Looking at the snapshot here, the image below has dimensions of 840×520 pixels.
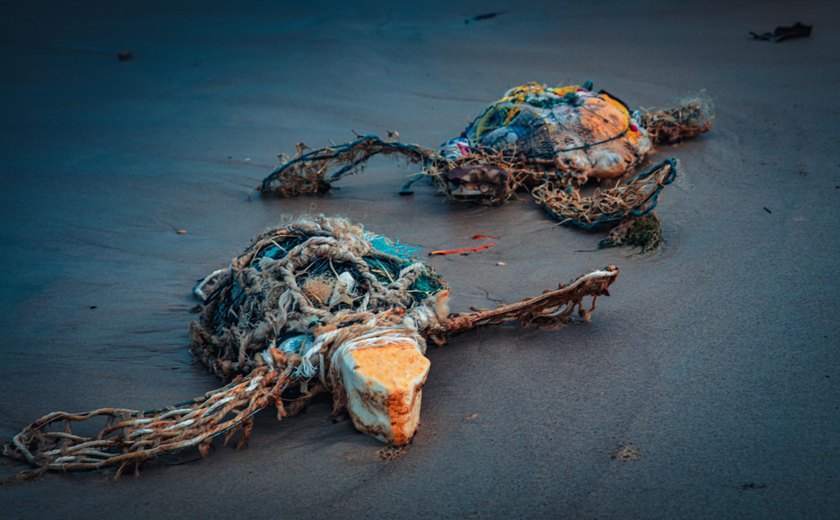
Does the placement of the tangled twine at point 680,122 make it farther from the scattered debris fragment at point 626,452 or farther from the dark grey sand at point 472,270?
the scattered debris fragment at point 626,452

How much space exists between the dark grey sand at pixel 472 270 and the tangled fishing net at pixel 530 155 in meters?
0.17

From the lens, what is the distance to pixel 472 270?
377cm

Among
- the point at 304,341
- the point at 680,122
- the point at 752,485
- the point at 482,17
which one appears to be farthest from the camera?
the point at 482,17

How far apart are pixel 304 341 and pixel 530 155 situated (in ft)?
8.26

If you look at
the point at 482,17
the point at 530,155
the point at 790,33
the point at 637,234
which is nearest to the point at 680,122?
the point at 530,155

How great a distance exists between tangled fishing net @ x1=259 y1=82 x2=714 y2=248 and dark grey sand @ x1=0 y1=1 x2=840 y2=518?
17 cm

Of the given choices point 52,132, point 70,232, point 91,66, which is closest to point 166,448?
point 70,232

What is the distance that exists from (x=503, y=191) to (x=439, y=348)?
1.83m

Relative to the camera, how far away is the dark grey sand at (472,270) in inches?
88.0

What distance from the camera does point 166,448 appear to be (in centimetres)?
230

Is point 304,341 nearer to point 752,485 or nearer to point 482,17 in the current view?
point 752,485

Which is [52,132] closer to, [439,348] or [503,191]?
[503,191]

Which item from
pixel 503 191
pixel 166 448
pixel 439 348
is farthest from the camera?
pixel 503 191

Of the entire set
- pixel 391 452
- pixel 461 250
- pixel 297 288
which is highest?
pixel 297 288
